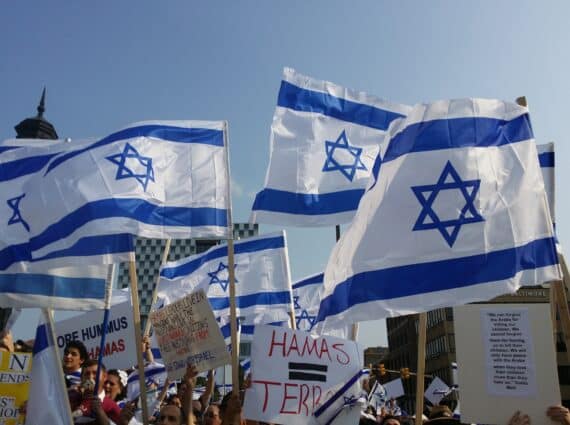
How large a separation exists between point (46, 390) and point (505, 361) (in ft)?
10.5

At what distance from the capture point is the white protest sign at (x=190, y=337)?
4.96m

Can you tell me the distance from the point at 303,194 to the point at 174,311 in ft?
7.48

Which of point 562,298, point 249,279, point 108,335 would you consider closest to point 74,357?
point 108,335

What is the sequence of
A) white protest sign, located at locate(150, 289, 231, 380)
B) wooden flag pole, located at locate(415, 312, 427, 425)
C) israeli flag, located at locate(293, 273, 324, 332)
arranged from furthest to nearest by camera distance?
israeli flag, located at locate(293, 273, 324, 332) < white protest sign, located at locate(150, 289, 231, 380) < wooden flag pole, located at locate(415, 312, 427, 425)

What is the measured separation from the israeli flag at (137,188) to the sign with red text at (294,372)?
143 centimetres

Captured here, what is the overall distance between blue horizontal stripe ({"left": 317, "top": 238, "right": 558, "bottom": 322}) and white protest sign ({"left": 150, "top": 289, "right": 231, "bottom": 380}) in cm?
131

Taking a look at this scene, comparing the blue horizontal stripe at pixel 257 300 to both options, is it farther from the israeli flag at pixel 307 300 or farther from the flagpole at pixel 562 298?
the flagpole at pixel 562 298

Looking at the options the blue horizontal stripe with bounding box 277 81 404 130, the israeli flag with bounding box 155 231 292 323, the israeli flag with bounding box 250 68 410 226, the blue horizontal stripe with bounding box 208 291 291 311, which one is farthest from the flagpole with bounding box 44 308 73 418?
the blue horizontal stripe with bounding box 208 291 291 311

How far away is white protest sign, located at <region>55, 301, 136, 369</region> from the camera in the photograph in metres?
7.26

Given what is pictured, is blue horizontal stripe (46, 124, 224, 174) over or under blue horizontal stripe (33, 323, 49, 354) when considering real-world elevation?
over

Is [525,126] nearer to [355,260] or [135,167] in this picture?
[355,260]

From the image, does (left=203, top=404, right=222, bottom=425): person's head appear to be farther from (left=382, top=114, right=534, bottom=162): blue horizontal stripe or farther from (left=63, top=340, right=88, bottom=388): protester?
(left=382, top=114, right=534, bottom=162): blue horizontal stripe

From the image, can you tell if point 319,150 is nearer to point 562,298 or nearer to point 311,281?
point 562,298

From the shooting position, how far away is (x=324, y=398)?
4.38 metres
